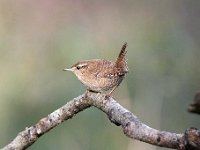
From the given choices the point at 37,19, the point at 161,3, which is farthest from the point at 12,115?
the point at 161,3

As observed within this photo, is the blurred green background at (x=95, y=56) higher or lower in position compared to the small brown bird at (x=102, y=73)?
higher

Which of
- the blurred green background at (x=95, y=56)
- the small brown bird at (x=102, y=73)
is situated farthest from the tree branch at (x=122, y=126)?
the blurred green background at (x=95, y=56)

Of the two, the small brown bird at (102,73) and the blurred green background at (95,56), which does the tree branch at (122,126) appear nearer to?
the small brown bird at (102,73)

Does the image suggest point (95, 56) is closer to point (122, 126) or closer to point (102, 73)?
point (102, 73)

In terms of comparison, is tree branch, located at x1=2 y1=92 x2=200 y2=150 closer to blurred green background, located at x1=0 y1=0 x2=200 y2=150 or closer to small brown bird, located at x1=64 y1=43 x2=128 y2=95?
small brown bird, located at x1=64 y1=43 x2=128 y2=95

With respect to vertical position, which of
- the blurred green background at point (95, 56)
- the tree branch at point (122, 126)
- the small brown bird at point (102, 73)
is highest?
the blurred green background at point (95, 56)

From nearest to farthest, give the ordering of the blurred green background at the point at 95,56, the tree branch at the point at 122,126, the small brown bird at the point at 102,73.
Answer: the tree branch at the point at 122,126 → the small brown bird at the point at 102,73 → the blurred green background at the point at 95,56

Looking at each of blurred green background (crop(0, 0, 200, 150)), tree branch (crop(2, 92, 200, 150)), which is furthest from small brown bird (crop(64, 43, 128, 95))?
blurred green background (crop(0, 0, 200, 150))
